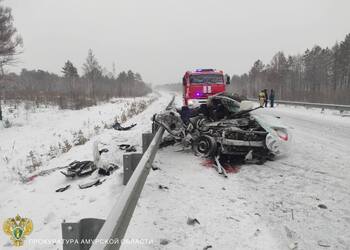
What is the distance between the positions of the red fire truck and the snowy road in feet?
23.1

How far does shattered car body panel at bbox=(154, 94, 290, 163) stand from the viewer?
A: 18.5 feet

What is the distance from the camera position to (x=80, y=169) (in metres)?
4.90

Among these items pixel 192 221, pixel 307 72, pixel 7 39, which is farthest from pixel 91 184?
pixel 307 72

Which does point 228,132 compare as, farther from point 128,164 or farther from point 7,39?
point 7,39

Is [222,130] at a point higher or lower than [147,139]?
higher

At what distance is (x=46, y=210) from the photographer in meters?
3.57

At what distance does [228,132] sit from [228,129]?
2.8 inches

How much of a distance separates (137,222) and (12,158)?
8.29m

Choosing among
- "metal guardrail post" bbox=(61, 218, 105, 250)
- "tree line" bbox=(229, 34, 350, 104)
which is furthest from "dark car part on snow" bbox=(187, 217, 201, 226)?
"tree line" bbox=(229, 34, 350, 104)

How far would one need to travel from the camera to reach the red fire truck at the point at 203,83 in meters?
12.3

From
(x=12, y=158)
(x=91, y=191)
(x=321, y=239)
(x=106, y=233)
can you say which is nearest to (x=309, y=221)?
(x=321, y=239)

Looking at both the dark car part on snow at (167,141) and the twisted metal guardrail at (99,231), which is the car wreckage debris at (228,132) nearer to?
the dark car part on snow at (167,141)

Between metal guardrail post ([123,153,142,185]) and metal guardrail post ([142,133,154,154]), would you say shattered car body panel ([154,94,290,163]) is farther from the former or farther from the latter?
metal guardrail post ([123,153,142,185])

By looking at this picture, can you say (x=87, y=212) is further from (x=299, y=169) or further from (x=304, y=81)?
(x=304, y=81)
